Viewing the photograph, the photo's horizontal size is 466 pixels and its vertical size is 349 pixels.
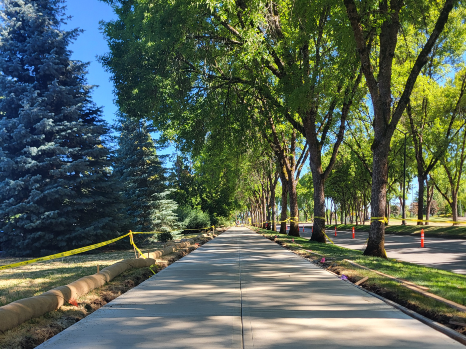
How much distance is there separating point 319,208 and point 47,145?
45.3 feet

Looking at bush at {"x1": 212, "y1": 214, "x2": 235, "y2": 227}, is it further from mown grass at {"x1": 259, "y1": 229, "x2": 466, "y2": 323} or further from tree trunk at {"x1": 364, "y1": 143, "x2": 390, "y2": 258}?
mown grass at {"x1": 259, "y1": 229, "x2": 466, "y2": 323}

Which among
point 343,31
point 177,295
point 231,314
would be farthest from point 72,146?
point 231,314

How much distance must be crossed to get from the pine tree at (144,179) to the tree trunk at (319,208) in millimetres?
11935

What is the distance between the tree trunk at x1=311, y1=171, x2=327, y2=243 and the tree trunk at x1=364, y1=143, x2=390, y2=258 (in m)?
6.87

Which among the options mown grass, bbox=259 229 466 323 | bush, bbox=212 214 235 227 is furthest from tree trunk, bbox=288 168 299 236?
bush, bbox=212 214 235 227

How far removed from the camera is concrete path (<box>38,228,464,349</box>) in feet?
15.4

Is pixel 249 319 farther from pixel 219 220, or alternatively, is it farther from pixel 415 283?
pixel 219 220

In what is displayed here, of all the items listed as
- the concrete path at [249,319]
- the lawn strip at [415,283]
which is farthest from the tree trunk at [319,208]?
the concrete path at [249,319]

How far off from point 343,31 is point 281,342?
11047mm

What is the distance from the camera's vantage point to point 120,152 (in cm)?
3031

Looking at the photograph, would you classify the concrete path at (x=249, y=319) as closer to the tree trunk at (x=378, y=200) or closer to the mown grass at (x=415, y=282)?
the mown grass at (x=415, y=282)

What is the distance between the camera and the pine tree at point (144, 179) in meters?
29.0

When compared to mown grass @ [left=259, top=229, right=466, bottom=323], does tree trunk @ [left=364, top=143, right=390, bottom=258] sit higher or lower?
higher

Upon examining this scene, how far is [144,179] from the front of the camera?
3003 cm
